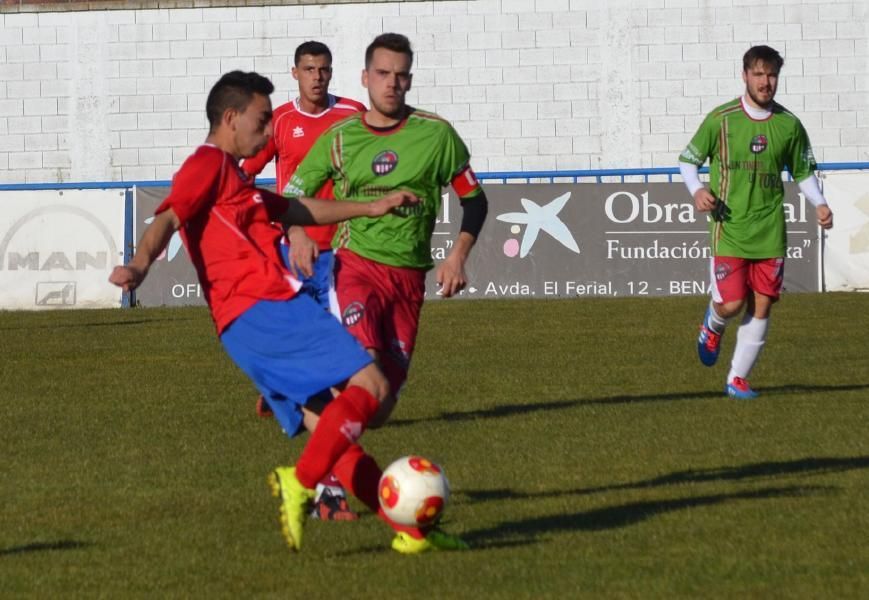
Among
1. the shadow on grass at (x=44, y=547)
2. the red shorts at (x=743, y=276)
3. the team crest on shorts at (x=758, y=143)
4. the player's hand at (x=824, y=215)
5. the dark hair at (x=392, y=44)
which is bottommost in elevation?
the shadow on grass at (x=44, y=547)

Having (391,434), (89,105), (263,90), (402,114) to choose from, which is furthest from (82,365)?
(89,105)

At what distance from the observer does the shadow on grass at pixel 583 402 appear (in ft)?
33.9

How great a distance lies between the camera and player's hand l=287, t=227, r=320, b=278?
696 centimetres

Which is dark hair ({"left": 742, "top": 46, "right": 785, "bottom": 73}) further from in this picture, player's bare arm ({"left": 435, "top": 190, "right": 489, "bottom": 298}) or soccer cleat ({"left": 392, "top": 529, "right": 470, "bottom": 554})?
soccer cleat ({"left": 392, "top": 529, "right": 470, "bottom": 554})

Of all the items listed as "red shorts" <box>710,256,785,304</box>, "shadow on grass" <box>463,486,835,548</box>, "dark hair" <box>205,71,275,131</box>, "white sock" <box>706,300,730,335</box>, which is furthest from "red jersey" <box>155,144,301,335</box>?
"white sock" <box>706,300,730,335</box>

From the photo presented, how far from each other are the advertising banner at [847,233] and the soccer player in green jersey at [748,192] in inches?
388

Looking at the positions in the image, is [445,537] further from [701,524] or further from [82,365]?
[82,365]

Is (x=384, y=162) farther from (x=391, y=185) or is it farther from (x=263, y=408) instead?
(x=263, y=408)

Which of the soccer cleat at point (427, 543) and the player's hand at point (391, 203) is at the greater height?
the player's hand at point (391, 203)

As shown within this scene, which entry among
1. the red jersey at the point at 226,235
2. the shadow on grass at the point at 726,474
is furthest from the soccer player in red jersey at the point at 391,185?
the red jersey at the point at 226,235

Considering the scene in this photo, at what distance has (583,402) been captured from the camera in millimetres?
11039

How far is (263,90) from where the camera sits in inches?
250

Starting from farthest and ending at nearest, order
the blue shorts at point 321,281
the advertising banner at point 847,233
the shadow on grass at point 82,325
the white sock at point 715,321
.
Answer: the advertising banner at point 847,233 → the shadow on grass at point 82,325 → the white sock at point 715,321 → the blue shorts at point 321,281

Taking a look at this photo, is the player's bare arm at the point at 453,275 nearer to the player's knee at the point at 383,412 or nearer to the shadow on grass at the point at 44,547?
the player's knee at the point at 383,412
